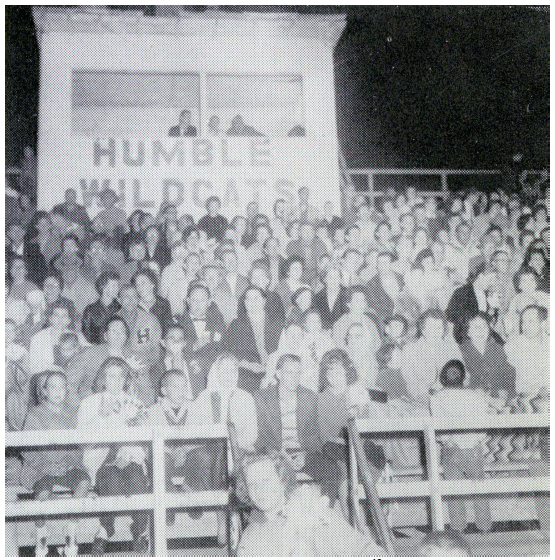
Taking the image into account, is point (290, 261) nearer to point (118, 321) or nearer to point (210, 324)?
point (210, 324)

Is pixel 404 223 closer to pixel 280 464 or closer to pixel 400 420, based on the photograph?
pixel 400 420

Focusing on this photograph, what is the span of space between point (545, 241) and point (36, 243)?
76.6 inches

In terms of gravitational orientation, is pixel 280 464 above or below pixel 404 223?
below

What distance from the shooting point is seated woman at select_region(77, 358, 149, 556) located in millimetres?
1661

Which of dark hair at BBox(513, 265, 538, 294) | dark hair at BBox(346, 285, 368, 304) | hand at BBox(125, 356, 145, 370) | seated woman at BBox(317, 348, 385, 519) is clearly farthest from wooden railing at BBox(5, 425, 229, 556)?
dark hair at BBox(513, 265, 538, 294)

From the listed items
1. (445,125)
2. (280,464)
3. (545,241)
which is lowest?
(280,464)

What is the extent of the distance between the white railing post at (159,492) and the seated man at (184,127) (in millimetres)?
1535

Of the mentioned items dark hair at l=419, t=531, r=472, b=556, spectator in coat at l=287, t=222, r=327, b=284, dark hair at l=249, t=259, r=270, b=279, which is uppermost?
spectator in coat at l=287, t=222, r=327, b=284

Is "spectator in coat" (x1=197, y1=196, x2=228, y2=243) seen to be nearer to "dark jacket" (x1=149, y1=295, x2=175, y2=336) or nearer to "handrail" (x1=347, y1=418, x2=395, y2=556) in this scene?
"dark jacket" (x1=149, y1=295, x2=175, y2=336)

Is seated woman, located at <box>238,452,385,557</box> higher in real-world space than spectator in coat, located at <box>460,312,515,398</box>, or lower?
lower

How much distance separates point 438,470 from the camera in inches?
68.3

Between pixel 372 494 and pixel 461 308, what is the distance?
2.86ft

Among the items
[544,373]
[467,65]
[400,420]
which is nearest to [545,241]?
[544,373]

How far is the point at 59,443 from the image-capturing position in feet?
5.47
